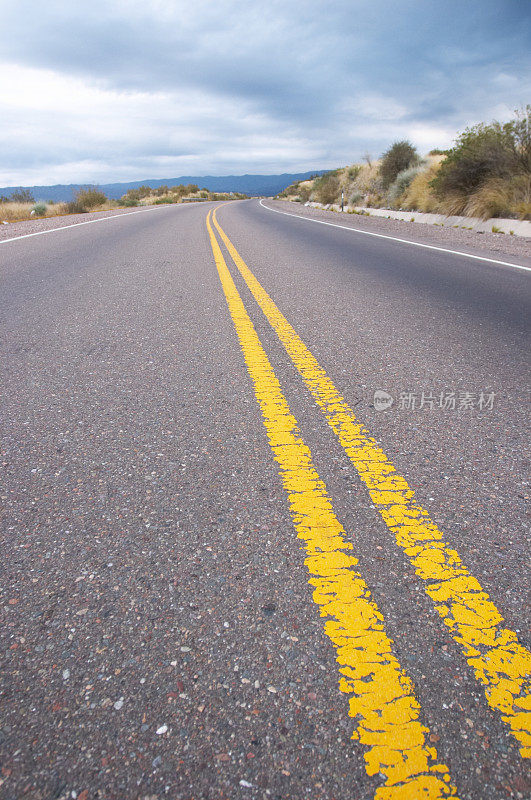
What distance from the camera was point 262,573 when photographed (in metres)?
1.47

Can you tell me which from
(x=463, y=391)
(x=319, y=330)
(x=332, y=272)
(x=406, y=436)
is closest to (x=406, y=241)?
(x=332, y=272)

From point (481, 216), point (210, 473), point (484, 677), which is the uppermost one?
point (481, 216)

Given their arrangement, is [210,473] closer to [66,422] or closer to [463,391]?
[66,422]

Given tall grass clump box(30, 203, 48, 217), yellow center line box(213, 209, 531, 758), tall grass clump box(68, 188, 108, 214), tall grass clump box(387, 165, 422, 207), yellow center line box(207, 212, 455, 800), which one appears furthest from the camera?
tall grass clump box(387, 165, 422, 207)

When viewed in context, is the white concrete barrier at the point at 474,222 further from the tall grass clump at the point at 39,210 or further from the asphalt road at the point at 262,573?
the tall grass clump at the point at 39,210

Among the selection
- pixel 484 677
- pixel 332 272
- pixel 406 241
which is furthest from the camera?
pixel 406 241

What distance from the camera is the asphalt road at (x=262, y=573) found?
1.01 meters

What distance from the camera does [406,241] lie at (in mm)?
10148

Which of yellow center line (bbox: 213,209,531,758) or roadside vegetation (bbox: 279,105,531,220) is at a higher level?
roadside vegetation (bbox: 279,105,531,220)

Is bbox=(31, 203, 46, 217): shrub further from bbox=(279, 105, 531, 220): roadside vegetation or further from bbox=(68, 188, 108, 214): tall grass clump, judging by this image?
bbox=(279, 105, 531, 220): roadside vegetation

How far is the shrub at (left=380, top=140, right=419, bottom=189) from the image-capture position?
2544cm

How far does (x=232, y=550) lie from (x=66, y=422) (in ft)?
4.17

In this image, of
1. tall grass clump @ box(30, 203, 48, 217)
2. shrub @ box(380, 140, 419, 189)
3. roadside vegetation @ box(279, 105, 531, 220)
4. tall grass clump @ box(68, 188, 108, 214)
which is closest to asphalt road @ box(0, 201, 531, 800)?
roadside vegetation @ box(279, 105, 531, 220)

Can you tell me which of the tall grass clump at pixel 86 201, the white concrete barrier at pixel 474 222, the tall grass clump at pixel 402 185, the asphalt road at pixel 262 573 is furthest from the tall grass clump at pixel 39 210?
the asphalt road at pixel 262 573
